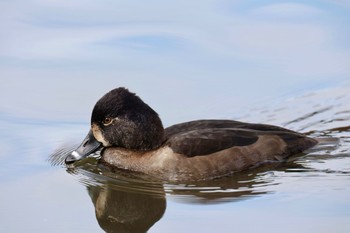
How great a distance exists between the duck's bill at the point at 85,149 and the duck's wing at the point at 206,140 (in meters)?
0.79

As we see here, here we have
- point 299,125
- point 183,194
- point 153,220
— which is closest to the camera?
point 153,220

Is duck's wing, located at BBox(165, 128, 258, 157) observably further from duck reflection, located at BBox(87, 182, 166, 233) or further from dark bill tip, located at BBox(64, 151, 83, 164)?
dark bill tip, located at BBox(64, 151, 83, 164)

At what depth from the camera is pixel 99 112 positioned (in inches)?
415

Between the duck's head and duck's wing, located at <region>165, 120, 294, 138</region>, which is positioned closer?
the duck's head

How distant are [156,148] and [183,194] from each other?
79 centimetres

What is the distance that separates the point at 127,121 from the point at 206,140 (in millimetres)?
844

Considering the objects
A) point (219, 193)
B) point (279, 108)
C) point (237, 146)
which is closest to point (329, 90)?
point (279, 108)

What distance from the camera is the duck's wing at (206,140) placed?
10430 millimetres

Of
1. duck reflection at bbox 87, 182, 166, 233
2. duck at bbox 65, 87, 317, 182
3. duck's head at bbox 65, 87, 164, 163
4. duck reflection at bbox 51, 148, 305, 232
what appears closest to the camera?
duck reflection at bbox 87, 182, 166, 233

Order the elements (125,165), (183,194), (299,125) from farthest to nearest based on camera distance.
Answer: (299,125) < (125,165) < (183,194)

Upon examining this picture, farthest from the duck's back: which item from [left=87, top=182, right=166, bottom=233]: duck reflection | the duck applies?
[left=87, top=182, right=166, bottom=233]: duck reflection

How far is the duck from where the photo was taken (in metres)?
10.4

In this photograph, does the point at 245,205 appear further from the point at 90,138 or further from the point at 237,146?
the point at 90,138

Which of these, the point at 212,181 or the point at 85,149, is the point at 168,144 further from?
the point at 85,149
